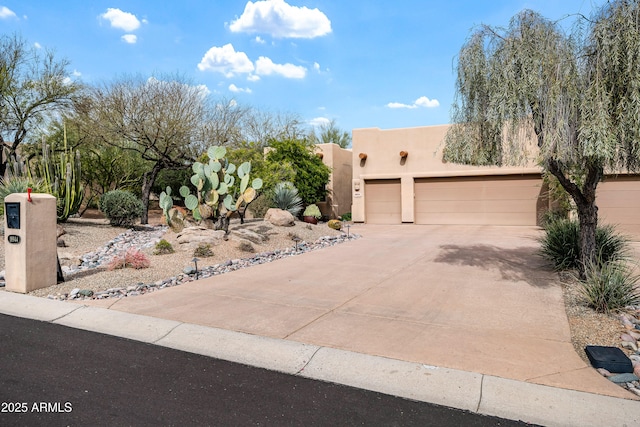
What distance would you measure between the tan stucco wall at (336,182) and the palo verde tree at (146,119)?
7137 millimetres

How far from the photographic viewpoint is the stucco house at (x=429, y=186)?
63.5 feet

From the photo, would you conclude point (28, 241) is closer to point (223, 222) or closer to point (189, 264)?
point (189, 264)

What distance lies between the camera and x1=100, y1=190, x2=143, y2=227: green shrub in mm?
14812

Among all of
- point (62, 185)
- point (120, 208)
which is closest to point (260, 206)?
point (120, 208)

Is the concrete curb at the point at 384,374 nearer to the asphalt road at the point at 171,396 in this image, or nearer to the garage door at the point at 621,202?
the asphalt road at the point at 171,396

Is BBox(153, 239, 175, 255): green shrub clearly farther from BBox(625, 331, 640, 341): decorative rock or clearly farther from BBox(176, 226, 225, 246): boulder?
BBox(625, 331, 640, 341): decorative rock

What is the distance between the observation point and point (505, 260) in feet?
33.6

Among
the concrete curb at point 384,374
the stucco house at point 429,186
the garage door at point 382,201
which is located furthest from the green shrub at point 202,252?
the garage door at point 382,201

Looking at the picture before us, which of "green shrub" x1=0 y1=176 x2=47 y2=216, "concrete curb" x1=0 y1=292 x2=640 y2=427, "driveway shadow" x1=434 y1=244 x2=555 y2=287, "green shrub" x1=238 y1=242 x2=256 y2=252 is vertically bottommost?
"concrete curb" x1=0 y1=292 x2=640 y2=427

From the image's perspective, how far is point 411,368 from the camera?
437cm

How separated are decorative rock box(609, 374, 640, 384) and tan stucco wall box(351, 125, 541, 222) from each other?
54.0ft

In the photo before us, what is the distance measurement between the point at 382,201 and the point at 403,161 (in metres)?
2.27

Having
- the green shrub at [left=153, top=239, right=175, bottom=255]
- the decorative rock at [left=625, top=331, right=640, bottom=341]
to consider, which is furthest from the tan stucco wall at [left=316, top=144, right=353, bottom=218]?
the decorative rock at [left=625, top=331, right=640, bottom=341]

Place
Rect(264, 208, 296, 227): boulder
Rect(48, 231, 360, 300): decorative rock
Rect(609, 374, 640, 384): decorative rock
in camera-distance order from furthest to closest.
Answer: Rect(264, 208, 296, 227): boulder, Rect(48, 231, 360, 300): decorative rock, Rect(609, 374, 640, 384): decorative rock
